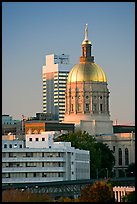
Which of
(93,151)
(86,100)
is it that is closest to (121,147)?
(86,100)

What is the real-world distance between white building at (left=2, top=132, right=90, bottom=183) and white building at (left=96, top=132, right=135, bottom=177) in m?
55.4

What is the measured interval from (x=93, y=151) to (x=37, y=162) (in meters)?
33.2

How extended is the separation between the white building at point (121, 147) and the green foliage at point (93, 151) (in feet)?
56.1

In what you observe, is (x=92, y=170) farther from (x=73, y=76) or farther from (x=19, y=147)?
(x=73, y=76)

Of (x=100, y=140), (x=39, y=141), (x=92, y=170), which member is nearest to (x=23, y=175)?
(x=39, y=141)

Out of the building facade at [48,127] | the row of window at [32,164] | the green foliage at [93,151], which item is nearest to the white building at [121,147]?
the building facade at [48,127]

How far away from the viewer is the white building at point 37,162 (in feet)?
395

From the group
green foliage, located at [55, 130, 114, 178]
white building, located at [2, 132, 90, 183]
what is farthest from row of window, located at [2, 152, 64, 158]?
green foliage, located at [55, 130, 114, 178]

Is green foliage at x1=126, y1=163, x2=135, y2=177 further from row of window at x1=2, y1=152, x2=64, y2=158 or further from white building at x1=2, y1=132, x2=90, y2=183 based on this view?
row of window at x1=2, y1=152, x2=64, y2=158

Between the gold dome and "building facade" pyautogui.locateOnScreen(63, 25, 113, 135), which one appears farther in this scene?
the gold dome

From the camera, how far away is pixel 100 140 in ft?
625

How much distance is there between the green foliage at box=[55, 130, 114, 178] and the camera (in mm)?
152125

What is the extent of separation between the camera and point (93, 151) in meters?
156

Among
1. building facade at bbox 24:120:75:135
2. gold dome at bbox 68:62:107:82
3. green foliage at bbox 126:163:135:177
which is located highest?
gold dome at bbox 68:62:107:82
